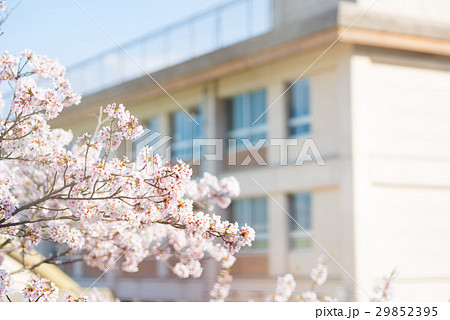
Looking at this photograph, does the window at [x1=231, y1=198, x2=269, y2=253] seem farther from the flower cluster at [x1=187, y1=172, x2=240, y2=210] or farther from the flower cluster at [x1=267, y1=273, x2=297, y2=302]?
the flower cluster at [x1=187, y1=172, x2=240, y2=210]

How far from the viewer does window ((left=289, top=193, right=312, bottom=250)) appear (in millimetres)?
4379

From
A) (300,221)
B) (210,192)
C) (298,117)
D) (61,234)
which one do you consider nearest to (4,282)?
(61,234)

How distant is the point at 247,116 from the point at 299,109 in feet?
1.44

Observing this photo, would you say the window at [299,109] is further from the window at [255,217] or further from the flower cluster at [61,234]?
the flower cluster at [61,234]

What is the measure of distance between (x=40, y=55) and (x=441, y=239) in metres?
3.33

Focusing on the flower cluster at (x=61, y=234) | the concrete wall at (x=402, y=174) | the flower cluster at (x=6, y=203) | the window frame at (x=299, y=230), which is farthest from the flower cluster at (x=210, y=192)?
the window frame at (x=299, y=230)

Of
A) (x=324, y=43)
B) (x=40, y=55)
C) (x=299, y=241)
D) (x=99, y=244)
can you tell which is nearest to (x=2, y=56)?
(x=40, y=55)

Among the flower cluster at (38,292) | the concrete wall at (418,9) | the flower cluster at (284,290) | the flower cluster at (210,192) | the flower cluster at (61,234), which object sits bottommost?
the flower cluster at (284,290)

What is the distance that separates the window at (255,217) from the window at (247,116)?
407 mm

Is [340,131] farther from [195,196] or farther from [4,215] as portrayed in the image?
[4,215]

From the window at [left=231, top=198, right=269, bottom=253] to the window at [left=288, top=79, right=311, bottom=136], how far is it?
1.80ft

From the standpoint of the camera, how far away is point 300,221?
4406mm

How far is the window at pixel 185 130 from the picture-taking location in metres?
4.73

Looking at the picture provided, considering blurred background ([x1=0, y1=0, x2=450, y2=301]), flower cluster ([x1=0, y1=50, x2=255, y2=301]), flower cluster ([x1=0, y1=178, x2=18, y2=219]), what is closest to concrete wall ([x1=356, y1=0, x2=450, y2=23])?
blurred background ([x1=0, y1=0, x2=450, y2=301])
